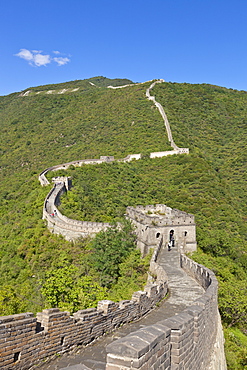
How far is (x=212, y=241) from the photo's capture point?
24562 mm

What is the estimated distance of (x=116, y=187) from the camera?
40562mm

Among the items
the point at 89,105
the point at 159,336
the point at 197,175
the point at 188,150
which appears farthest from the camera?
the point at 89,105

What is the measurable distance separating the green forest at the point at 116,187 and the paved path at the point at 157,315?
6.03 feet

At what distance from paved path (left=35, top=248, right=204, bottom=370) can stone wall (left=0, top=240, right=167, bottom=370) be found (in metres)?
0.18

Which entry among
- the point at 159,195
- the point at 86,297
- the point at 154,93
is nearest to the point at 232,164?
the point at 159,195

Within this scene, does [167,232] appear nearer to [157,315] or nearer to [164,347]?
[157,315]

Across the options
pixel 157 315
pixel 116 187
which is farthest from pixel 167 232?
pixel 116 187

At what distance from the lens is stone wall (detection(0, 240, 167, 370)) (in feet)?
15.9

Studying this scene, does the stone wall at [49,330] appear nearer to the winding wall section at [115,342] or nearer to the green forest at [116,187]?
the winding wall section at [115,342]

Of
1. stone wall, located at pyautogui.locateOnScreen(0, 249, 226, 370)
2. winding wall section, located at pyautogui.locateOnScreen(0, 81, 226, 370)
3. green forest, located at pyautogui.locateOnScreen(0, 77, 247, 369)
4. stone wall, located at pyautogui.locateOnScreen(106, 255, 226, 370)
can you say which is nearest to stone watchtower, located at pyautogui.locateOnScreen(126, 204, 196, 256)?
green forest, located at pyautogui.locateOnScreen(0, 77, 247, 369)

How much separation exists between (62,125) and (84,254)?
6809 centimetres

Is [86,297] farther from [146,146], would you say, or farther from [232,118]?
[232,118]

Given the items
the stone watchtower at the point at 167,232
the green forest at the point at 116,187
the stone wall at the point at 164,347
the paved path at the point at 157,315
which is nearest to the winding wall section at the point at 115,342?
the stone wall at the point at 164,347

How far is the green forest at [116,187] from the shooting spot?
17.2 m
